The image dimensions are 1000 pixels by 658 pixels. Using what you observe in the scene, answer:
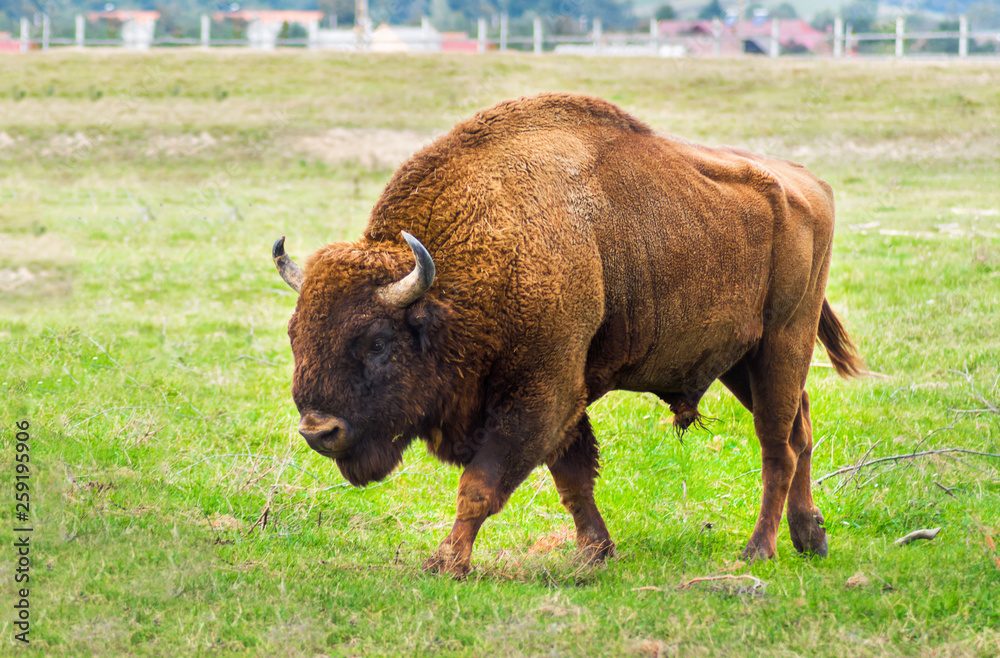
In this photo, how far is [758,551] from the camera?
5871 mm

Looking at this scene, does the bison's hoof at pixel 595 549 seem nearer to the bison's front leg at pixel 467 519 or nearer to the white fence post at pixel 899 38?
the bison's front leg at pixel 467 519

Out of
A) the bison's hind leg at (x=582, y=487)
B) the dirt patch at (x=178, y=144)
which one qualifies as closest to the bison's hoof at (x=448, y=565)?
the bison's hind leg at (x=582, y=487)

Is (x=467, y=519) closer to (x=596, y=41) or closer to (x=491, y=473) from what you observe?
(x=491, y=473)

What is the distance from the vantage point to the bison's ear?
4652 mm

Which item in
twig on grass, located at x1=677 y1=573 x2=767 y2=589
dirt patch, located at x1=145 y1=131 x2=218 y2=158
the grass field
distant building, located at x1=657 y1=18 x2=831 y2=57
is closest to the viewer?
the grass field

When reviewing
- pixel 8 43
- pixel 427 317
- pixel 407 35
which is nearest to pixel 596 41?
pixel 407 35

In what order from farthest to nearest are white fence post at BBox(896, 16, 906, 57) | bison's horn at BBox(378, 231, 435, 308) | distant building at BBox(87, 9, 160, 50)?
distant building at BBox(87, 9, 160, 50) < white fence post at BBox(896, 16, 906, 57) < bison's horn at BBox(378, 231, 435, 308)

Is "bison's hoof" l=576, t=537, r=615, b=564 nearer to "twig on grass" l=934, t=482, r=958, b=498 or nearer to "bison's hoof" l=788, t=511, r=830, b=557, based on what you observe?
"bison's hoof" l=788, t=511, r=830, b=557

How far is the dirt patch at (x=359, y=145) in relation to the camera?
2497cm

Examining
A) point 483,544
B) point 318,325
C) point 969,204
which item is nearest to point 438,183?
point 318,325

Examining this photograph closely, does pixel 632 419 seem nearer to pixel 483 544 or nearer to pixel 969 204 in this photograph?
pixel 483 544

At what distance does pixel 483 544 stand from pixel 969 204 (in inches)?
582

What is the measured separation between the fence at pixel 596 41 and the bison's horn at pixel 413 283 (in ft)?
109

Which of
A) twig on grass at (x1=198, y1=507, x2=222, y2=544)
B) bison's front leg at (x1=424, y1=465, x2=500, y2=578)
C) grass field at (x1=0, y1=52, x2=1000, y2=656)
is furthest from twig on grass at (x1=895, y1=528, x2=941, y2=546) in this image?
twig on grass at (x1=198, y1=507, x2=222, y2=544)
